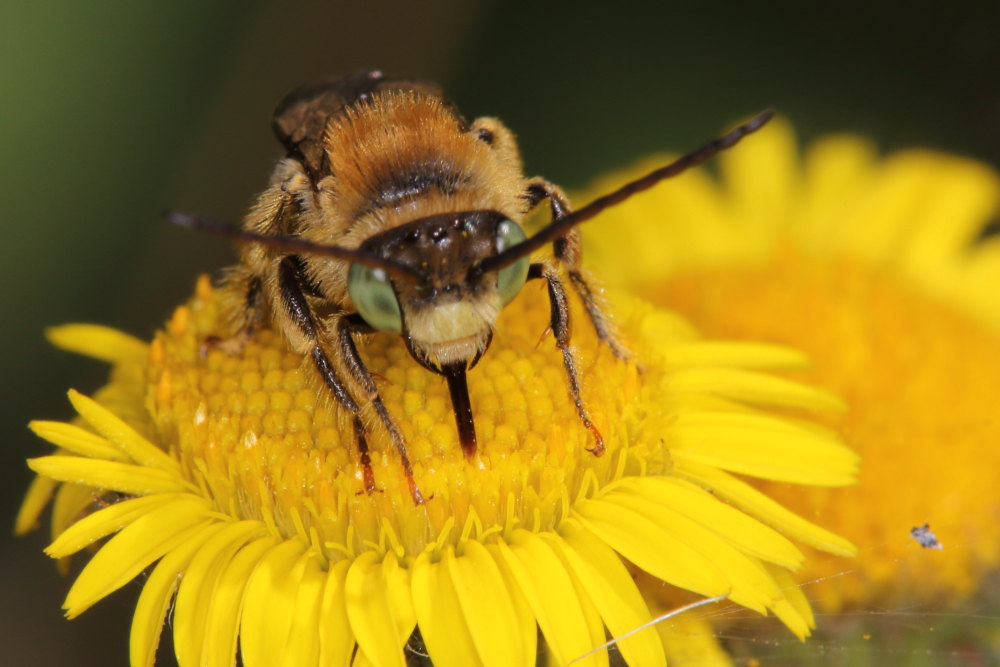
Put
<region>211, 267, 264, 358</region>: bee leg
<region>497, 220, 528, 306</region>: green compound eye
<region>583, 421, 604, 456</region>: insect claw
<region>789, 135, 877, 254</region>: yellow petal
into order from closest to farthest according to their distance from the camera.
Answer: <region>497, 220, 528, 306</region>: green compound eye
<region>583, 421, 604, 456</region>: insect claw
<region>211, 267, 264, 358</region>: bee leg
<region>789, 135, 877, 254</region>: yellow petal

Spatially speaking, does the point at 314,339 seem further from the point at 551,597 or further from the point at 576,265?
the point at 551,597

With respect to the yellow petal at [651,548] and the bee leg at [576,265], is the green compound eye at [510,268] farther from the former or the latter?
the yellow petal at [651,548]

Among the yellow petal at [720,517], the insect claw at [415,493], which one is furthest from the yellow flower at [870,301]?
the insect claw at [415,493]

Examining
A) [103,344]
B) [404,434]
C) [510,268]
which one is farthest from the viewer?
[103,344]

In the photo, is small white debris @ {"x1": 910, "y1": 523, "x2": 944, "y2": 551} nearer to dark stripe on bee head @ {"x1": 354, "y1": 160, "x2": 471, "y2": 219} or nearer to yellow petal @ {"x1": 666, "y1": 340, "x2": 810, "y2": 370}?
yellow petal @ {"x1": 666, "y1": 340, "x2": 810, "y2": 370}

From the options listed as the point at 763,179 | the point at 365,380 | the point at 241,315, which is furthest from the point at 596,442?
the point at 763,179

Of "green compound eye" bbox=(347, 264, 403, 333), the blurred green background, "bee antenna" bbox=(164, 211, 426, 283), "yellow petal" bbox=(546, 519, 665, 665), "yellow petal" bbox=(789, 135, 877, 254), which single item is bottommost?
"yellow petal" bbox=(546, 519, 665, 665)

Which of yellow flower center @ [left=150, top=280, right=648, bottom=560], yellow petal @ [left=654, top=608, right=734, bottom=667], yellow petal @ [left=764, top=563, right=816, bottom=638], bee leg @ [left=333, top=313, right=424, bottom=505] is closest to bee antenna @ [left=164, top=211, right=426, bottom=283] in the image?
bee leg @ [left=333, top=313, right=424, bottom=505]
